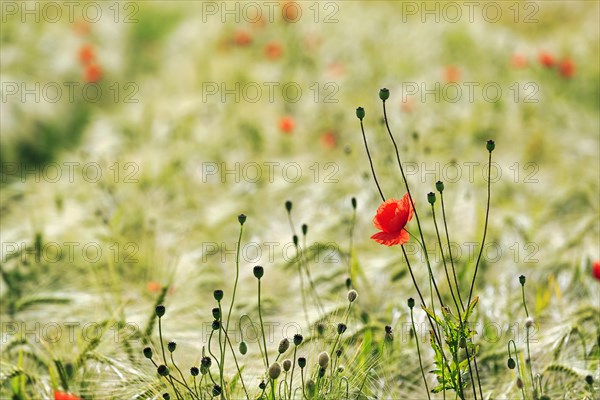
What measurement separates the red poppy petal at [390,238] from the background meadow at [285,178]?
34cm

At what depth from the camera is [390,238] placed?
151 centimetres

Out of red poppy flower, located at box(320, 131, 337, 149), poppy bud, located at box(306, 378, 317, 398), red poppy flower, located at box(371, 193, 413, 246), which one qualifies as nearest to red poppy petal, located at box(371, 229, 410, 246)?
red poppy flower, located at box(371, 193, 413, 246)

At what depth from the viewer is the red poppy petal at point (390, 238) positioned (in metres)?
1.49

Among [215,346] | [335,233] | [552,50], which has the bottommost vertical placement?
[215,346]

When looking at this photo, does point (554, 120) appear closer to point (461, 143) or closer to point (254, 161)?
point (461, 143)

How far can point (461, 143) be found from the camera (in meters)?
3.43

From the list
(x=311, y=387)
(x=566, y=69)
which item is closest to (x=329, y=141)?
(x=566, y=69)

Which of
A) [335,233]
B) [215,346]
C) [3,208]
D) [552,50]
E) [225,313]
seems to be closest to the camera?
[215,346]

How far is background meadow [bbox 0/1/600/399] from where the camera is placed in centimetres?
193

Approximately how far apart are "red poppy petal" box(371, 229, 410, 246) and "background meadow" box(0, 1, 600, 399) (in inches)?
13.4

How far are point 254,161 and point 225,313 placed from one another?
1332 millimetres

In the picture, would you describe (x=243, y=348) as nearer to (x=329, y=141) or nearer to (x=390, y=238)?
(x=390, y=238)

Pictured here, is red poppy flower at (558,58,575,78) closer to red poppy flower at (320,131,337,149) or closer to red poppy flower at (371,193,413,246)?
red poppy flower at (320,131,337,149)

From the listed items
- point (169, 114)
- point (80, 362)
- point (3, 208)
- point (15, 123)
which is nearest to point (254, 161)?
point (169, 114)
